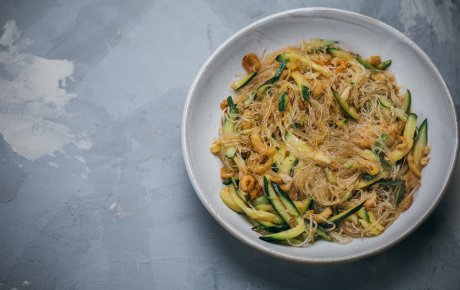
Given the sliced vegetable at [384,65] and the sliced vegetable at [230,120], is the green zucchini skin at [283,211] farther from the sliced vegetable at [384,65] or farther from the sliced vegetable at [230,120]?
the sliced vegetable at [384,65]

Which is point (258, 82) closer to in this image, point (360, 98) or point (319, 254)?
point (360, 98)

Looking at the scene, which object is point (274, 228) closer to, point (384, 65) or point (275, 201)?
point (275, 201)

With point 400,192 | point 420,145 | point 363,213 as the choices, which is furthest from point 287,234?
point 420,145

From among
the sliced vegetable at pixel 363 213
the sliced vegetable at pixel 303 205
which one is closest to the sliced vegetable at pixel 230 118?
the sliced vegetable at pixel 303 205

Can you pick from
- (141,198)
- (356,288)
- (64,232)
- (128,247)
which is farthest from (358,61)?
(64,232)

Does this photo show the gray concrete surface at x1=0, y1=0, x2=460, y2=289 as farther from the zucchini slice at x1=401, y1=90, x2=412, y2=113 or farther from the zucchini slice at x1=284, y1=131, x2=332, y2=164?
the zucchini slice at x1=284, y1=131, x2=332, y2=164

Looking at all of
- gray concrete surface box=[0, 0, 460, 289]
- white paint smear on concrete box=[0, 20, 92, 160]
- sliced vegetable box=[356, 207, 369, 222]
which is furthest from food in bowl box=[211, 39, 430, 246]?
white paint smear on concrete box=[0, 20, 92, 160]
